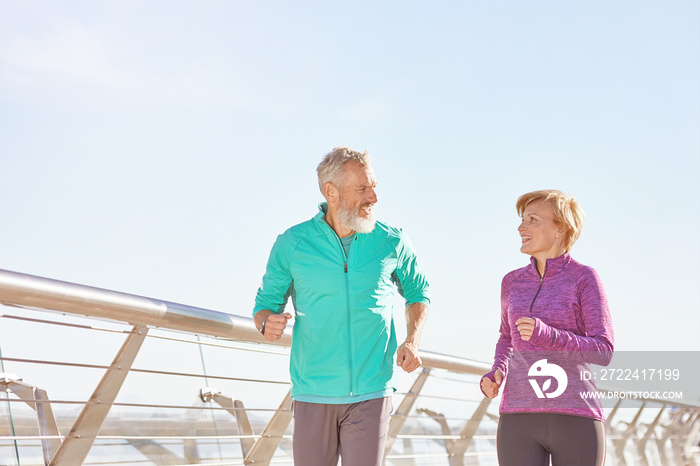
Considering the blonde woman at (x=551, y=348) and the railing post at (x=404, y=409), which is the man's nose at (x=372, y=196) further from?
the railing post at (x=404, y=409)

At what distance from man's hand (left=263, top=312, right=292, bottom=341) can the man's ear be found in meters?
0.52

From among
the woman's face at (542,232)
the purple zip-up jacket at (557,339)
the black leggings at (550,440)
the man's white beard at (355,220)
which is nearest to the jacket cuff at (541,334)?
the purple zip-up jacket at (557,339)

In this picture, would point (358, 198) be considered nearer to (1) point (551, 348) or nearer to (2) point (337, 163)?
(2) point (337, 163)

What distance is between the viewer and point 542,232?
282 cm

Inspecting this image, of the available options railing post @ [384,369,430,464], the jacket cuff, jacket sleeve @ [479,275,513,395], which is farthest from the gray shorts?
railing post @ [384,369,430,464]

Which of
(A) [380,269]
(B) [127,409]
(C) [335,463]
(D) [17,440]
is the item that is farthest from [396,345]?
(D) [17,440]

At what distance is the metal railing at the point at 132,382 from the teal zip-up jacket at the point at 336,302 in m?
0.42

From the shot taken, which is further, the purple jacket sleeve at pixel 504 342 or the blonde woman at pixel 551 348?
the purple jacket sleeve at pixel 504 342

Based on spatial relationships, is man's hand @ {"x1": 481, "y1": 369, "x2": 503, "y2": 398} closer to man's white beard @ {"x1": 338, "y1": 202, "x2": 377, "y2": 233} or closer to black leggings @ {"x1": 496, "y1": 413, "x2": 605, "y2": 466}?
black leggings @ {"x1": 496, "y1": 413, "x2": 605, "y2": 466}

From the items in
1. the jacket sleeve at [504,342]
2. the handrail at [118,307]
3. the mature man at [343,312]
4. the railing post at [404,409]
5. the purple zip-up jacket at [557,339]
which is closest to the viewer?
the handrail at [118,307]

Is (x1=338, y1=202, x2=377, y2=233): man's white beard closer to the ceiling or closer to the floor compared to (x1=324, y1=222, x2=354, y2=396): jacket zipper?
closer to the ceiling

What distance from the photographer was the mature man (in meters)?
2.67

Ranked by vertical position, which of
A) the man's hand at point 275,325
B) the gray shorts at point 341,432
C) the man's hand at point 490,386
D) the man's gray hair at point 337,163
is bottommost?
the gray shorts at point 341,432

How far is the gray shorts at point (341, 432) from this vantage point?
2625mm
